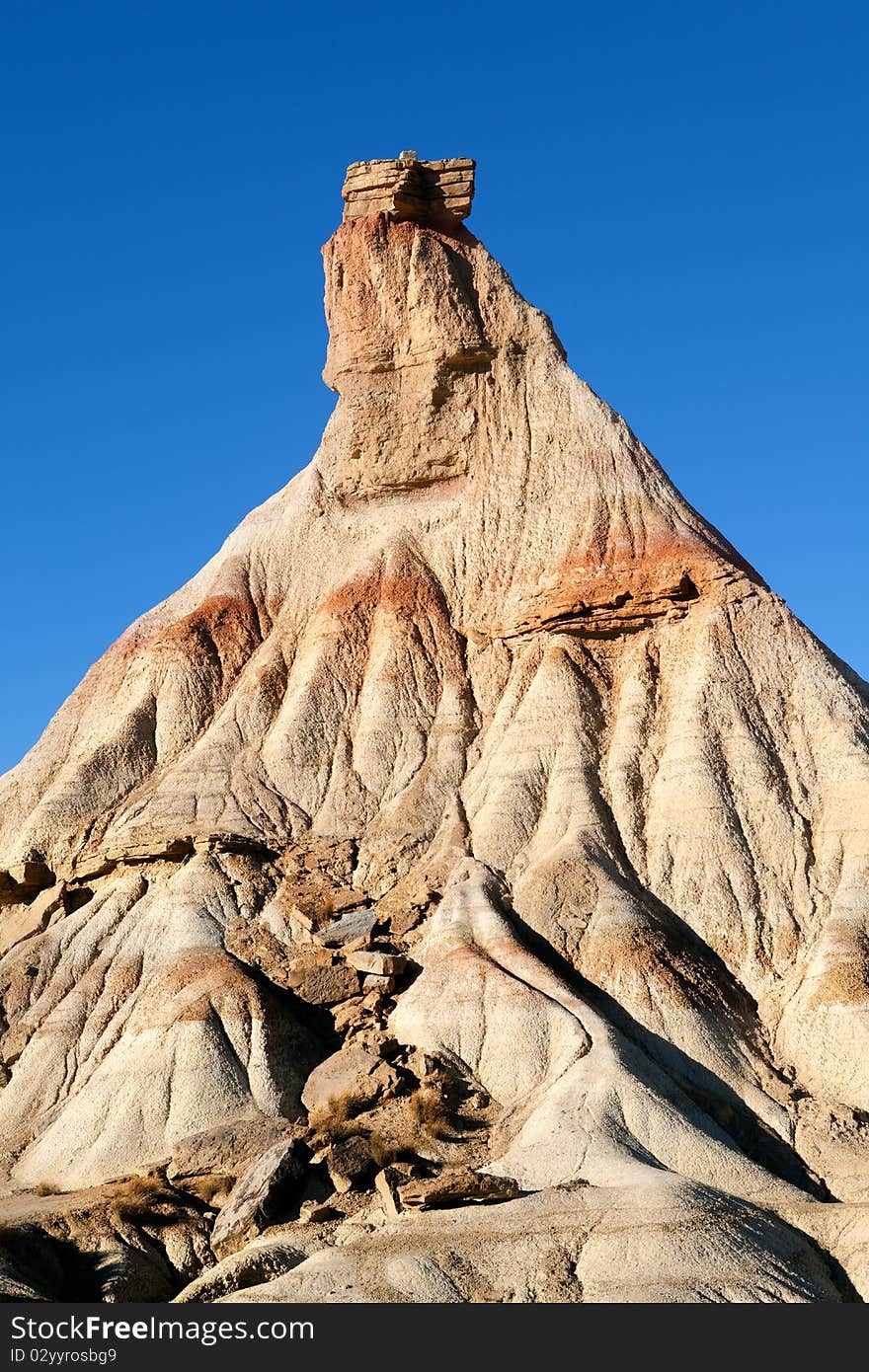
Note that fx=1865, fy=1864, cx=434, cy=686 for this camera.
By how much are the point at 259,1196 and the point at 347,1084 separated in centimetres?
496

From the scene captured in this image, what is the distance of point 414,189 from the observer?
181 ft

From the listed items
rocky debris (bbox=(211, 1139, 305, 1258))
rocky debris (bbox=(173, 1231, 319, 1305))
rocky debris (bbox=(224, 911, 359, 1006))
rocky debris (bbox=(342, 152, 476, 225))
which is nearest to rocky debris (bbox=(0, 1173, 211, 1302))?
rocky debris (bbox=(211, 1139, 305, 1258))

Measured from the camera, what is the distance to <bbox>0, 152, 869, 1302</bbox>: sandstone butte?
32906mm

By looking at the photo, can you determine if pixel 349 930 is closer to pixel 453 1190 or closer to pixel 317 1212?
pixel 317 1212

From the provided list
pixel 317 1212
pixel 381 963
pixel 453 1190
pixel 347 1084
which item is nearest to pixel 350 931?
pixel 381 963

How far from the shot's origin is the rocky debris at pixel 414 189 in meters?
54.9

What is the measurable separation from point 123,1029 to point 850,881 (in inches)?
652

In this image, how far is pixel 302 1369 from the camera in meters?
24.5

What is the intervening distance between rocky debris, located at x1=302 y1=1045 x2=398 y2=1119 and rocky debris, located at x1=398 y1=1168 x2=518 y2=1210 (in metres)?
4.91

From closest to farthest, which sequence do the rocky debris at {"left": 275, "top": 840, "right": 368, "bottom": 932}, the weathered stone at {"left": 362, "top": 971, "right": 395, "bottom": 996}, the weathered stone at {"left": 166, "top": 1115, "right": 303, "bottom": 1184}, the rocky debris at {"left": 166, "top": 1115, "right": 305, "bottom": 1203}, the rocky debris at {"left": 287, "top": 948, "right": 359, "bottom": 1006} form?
the rocky debris at {"left": 166, "top": 1115, "right": 305, "bottom": 1203} → the weathered stone at {"left": 166, "top": 1115, "right": 303, "bottom": 1184} → the weathered stone at {"left": 362, "top": 971, "right": 395, "bottom": 996} → the rocky debris at {"left": 287, "top": 948, "right": 359, "bottom": 1006} → the rocky debris at {"left": 275, "top": 840, "right": 368, "bottom": 932}

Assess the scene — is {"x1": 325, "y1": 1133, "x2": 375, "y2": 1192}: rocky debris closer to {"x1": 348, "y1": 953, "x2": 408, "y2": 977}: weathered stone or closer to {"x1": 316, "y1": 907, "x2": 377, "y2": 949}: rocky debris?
{"x1": 348, "y1": 953, "x2": 408, "y2": 977}: weathered stone

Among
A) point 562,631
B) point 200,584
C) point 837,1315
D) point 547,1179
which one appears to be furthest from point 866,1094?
point 200,584

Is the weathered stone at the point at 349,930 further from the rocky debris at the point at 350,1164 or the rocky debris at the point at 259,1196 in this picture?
the rocky debris at the point at 259,1196

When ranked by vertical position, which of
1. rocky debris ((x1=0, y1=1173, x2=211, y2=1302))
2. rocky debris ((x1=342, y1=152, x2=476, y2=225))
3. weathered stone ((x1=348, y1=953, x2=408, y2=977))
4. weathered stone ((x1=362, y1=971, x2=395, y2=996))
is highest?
rocky debris ((x1=342, y1=152, x2=476, y2=225))
